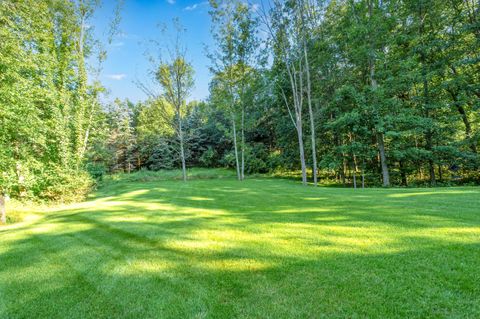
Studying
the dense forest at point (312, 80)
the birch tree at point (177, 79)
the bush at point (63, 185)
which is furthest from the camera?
the birch tree at point (177, 79)

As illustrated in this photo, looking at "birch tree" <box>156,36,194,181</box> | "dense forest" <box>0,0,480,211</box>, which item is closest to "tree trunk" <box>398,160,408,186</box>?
"dense forest" <box>0,0,480,211</box>

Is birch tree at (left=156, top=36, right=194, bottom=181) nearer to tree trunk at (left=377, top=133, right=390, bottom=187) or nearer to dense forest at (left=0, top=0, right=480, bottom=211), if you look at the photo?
dense forest at (left=0, top=0, right=480, bottom=211)

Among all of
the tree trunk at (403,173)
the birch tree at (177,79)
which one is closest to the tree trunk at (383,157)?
the tree trunk at (403,173)

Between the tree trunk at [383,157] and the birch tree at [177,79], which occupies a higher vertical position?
the birch tree at [177,79]

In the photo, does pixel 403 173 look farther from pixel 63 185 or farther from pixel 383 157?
pixel 63 185

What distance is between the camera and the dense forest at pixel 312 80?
8609mm

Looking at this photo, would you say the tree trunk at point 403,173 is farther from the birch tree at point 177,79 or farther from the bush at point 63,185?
the bush at point 63,185

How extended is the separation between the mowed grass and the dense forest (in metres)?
6.19

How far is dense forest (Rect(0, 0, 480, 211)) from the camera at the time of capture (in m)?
8.61

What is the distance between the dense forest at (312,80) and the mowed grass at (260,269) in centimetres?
619

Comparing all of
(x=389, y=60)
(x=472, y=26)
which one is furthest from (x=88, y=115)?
(x=472, y=26)

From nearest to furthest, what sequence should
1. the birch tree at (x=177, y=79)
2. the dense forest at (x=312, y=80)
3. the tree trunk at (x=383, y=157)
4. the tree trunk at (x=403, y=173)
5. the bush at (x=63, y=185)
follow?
1. the dense forest at (x=312, y=80)
2. the bush at (x=63, y=185)
3. the tree trunk at (x=383, y=157)
4. the tree trunk at (x=403, y=173)
5. the birch tree at (x=177, y=79)

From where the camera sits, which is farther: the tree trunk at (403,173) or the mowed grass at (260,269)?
the tree trunk at (403,173)

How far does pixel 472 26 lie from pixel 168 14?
1800 centimetres
